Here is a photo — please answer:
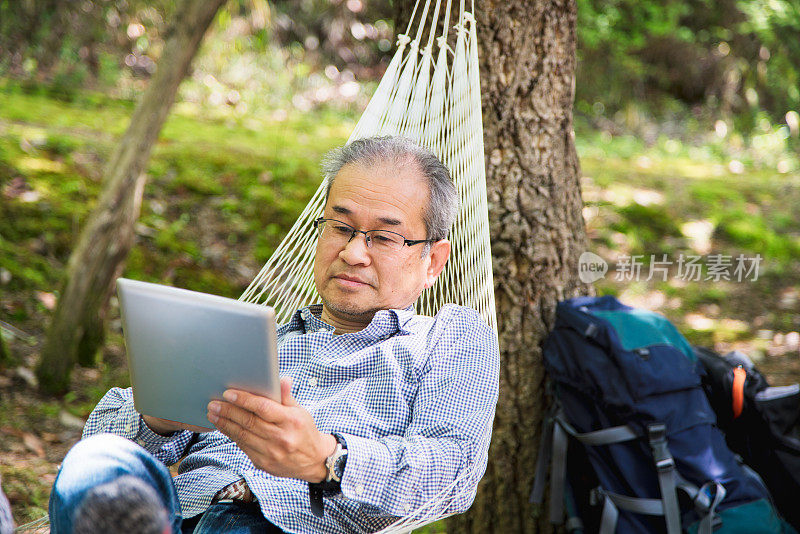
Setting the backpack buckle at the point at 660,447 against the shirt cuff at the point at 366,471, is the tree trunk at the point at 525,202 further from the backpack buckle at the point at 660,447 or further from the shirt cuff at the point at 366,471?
the shirt cuff at the point at 366,471

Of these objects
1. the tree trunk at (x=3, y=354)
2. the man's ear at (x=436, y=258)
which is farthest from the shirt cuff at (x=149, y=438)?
the tree trunk at (x=3, y=354)

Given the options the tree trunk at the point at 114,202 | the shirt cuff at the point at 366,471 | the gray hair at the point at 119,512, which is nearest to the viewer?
the gray hair at the point at 119,512

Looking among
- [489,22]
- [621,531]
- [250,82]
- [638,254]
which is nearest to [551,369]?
[621,531]

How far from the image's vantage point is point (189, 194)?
414 centimetres

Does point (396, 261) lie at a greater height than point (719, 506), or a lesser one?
greater

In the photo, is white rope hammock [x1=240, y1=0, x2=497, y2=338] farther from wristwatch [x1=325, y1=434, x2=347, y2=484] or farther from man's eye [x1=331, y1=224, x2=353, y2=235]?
wristwatch [x1=325, y1=434, x2=347, y2=484]

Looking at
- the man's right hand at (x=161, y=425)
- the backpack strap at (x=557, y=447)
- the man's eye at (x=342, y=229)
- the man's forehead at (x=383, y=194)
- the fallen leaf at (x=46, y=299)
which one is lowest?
the fallen leaf at (x=46, y=299)

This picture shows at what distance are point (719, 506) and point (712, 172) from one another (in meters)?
4.19

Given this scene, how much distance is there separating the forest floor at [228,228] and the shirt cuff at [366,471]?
5.59 feet

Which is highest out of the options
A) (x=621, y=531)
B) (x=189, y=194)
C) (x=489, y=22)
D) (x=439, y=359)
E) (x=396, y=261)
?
(x=489, y=22)

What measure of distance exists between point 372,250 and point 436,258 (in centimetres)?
20

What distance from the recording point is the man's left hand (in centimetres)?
112

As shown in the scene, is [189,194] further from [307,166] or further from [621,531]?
[621,531]

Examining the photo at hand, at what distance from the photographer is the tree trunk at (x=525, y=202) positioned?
2.04m
